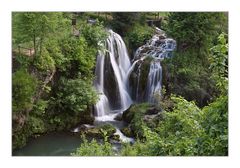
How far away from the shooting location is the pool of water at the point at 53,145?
18.6 ft

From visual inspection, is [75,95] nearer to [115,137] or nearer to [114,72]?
[115,137]

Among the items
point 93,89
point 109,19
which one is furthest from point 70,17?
point 93,89

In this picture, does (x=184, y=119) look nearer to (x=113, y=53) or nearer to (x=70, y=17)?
(x=70, y=17)

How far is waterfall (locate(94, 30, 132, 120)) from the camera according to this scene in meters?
8.13

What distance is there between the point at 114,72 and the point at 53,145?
2.74m

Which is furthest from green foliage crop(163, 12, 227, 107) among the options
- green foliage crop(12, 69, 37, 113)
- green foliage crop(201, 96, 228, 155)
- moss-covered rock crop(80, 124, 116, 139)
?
green foliage crop(201, 96, 228, 155)

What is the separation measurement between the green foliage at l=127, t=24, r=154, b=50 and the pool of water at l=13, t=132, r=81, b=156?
104 inches

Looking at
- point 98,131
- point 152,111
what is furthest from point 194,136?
point 152,111

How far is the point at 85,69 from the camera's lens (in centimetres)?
801

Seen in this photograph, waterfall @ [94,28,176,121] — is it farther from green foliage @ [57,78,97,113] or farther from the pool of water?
the pool of water

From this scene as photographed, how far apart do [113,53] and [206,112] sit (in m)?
5.13

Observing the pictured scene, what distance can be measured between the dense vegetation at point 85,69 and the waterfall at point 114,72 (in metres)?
0.19
